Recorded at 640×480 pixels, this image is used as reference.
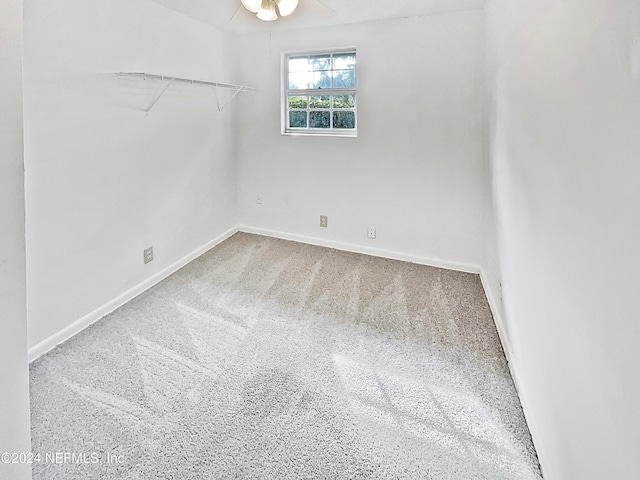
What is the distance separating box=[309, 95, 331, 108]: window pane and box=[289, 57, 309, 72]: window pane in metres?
0.29

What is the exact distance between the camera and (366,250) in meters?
3.70

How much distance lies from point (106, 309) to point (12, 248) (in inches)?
78.5

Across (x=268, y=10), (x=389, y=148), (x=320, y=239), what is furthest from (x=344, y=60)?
(x=320, y=239)

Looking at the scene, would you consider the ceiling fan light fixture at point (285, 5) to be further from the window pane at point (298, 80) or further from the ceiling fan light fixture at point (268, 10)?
the window pane at point (298, 80)

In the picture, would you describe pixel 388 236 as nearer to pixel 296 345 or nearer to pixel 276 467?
pixel 296 345

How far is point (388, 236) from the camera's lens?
358 cm

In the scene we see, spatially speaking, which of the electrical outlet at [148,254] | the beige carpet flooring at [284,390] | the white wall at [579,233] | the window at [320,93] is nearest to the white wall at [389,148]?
the window at [320,93]

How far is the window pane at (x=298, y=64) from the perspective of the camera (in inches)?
145

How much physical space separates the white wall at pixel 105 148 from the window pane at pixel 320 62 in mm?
897

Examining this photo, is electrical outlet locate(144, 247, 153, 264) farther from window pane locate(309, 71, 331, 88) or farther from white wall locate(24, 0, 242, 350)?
window pane locate(309, 71, 331, 88)

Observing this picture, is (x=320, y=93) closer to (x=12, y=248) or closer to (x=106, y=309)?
(x=106, y=309)

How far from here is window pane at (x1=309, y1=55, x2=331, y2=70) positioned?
142 inches

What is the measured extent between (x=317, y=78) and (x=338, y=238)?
1.61 metres

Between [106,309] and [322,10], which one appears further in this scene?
[322,10]
